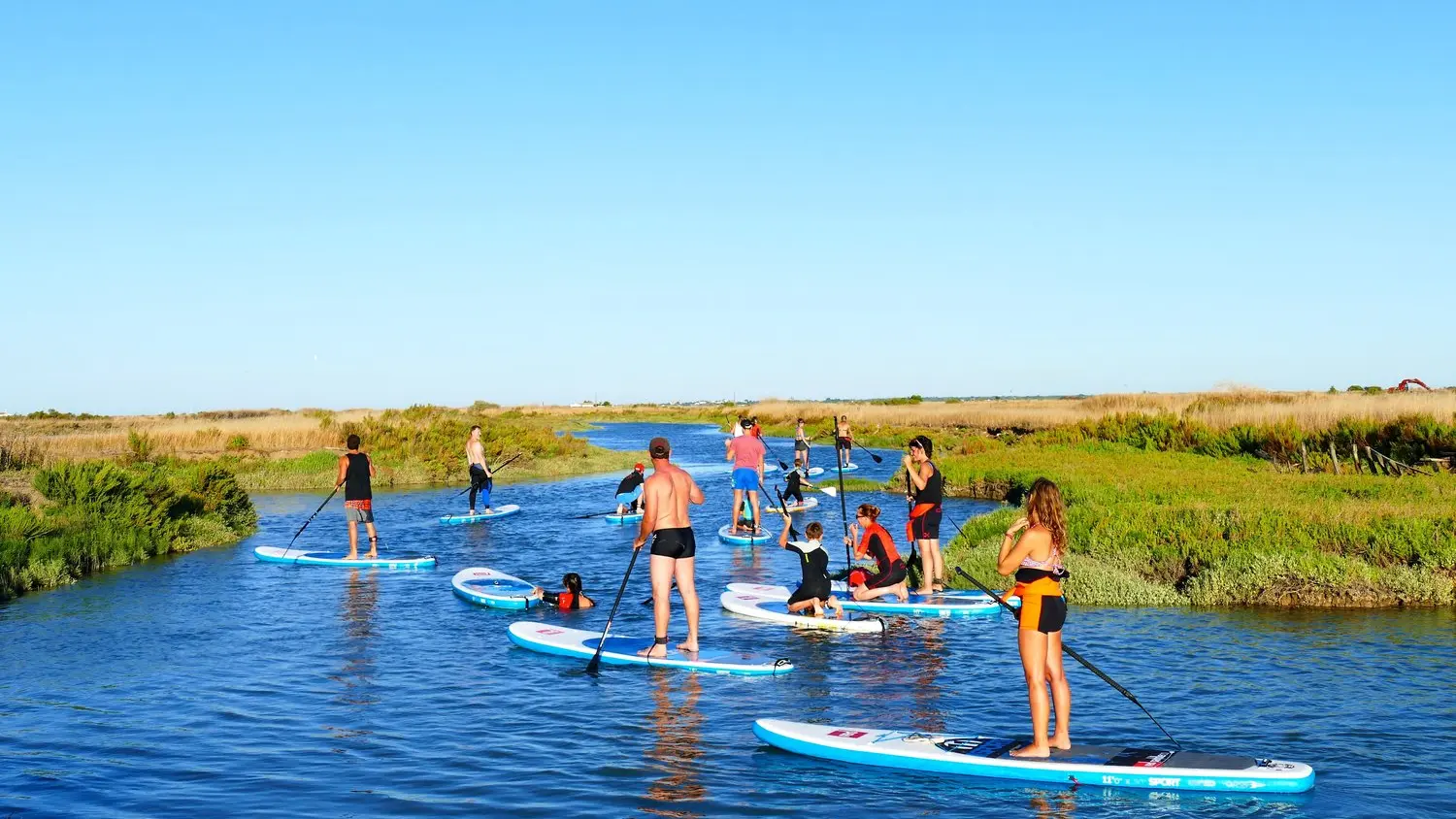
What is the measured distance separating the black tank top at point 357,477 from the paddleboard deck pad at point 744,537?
25.6 feet

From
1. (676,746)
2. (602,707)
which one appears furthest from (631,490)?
(676,746)

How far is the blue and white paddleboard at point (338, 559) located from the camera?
72.0 ft

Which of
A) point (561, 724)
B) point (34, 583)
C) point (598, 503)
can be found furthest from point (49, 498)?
point (561, 724)

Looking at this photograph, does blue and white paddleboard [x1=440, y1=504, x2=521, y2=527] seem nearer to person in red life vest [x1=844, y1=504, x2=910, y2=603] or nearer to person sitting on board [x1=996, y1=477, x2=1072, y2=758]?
person in red life vest [x1=844, y1=504, x2=910, y2=603]

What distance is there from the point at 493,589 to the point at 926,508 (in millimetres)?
6773

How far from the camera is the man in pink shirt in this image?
2473cm

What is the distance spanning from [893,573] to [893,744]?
22.6 ft

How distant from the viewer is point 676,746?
10477 mm

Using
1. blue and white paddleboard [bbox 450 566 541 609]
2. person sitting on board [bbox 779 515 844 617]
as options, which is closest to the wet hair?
person sitting on board [bbox 779 515 844 617]

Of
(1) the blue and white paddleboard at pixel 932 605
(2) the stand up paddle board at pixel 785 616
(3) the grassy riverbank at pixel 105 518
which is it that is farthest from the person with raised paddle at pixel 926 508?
(3) the grassy riverbank at pixel 105 518

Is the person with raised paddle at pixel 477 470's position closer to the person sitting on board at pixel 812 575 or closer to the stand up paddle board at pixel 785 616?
the stand up paddle board at pixel 785 616

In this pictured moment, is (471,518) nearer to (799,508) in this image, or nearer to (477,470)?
(477,470)

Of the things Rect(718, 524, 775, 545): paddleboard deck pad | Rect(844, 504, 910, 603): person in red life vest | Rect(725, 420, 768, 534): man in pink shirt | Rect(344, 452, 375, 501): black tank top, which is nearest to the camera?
Rect(844, 504, 910, 603): person in red life vest

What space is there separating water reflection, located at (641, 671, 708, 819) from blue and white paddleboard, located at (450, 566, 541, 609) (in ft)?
16.5
